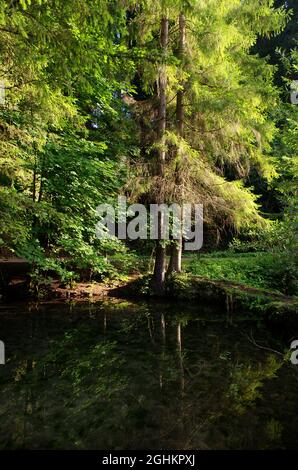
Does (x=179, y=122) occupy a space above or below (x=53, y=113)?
above

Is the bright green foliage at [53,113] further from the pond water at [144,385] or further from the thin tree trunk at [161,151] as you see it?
the pond water at [144,385]

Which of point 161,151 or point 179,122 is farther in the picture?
point 179,122

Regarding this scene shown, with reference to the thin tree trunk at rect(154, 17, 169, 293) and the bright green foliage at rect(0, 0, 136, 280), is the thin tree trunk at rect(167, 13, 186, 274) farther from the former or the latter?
the bright green foliage at rect(0, 0, 136, 280)

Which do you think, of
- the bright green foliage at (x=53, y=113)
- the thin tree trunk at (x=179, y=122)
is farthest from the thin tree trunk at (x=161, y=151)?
the bright green foliage at (x=53, y=113)

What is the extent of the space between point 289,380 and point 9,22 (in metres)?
6.55

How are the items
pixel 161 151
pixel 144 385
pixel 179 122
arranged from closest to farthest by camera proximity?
pixel 144 385
pixel 161 151
pixel 179 122

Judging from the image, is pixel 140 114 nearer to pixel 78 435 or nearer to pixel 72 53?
pixel 72 53

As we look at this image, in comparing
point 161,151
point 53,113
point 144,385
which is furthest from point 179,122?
point 144,385

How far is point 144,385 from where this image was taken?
5.54 meters

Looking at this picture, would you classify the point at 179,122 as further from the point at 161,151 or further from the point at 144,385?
the point at 144,385

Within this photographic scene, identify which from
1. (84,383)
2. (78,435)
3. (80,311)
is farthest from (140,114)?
(78,435)

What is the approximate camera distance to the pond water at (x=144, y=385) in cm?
408

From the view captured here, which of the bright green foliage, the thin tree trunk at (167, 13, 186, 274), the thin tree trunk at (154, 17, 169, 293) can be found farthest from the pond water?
the thin tree trunk at (167, 13, 186, 274)

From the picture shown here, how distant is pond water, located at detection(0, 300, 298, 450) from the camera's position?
4.08 metres
